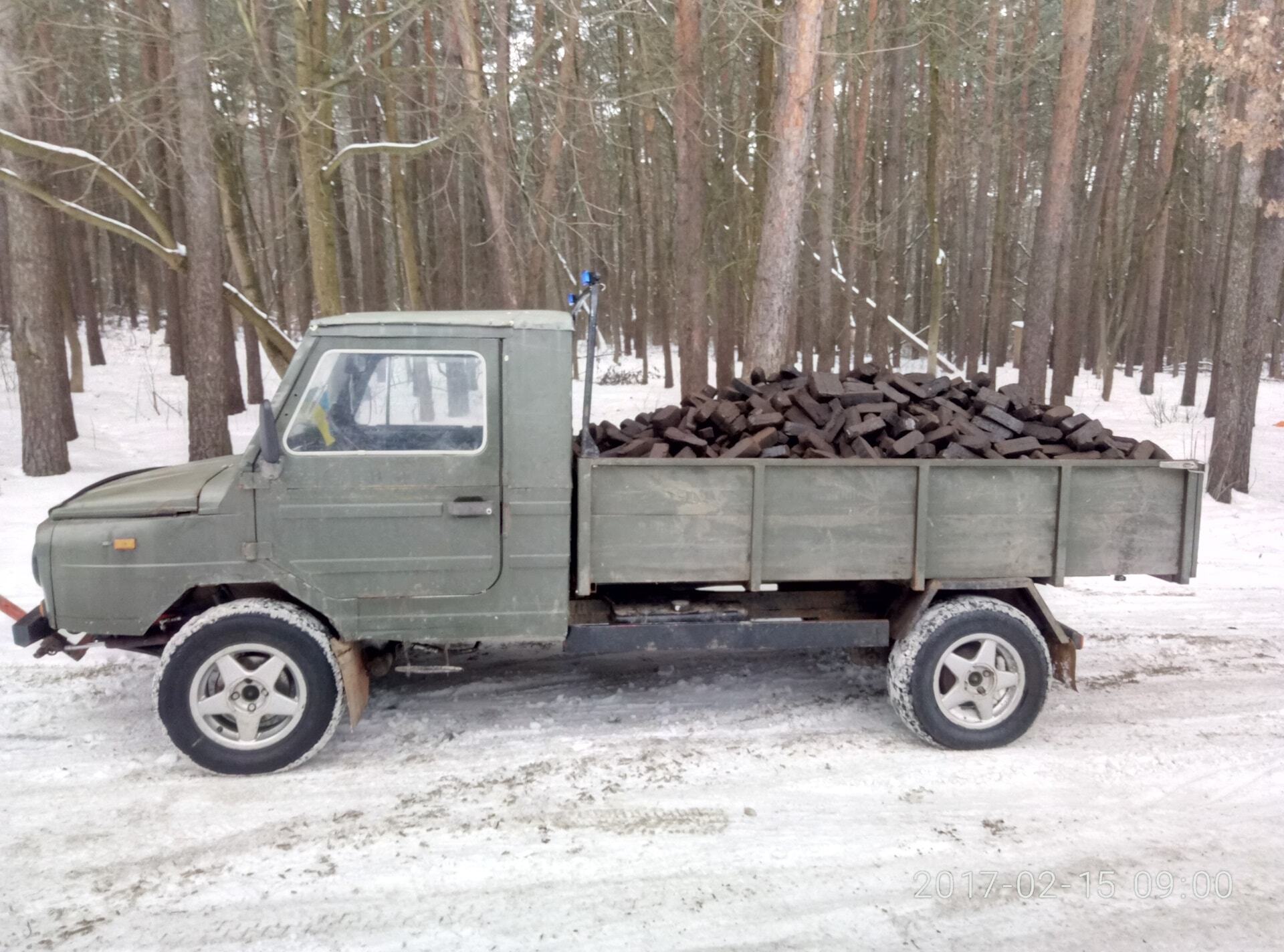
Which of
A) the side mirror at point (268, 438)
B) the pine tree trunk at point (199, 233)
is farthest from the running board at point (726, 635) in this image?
the pine tree trunk at point (199, 233)

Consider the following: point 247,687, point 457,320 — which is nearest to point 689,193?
point 457,320

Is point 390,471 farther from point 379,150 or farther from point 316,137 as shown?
point 316,137

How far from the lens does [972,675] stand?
4766mm

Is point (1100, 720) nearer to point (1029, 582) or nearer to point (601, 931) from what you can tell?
A: point (1029, 582)

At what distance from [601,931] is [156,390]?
20.8 m

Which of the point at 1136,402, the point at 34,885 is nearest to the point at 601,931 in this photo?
the point at 34,885

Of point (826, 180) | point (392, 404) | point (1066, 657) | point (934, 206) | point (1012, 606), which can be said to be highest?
point (826, 180)

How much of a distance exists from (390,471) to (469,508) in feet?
1.36

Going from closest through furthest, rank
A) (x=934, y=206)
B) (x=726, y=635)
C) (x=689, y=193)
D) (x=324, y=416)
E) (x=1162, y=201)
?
(x=324, y=416) → (x=726, y=635) → (x=689, y=193) → (x=934, y=206) → (x=1162, y=201)

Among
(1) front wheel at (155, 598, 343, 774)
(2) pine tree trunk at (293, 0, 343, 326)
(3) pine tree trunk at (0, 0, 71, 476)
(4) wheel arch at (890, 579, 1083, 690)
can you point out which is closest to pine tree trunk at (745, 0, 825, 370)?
(2) pine tree trunk at (293, 0, 343, 326)

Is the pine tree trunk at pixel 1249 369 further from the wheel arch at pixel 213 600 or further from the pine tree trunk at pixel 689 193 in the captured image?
the wheel arch at pixel 213 600

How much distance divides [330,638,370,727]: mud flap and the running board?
107cm

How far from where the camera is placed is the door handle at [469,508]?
430cm

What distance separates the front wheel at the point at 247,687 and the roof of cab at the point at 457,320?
4.67 feet
